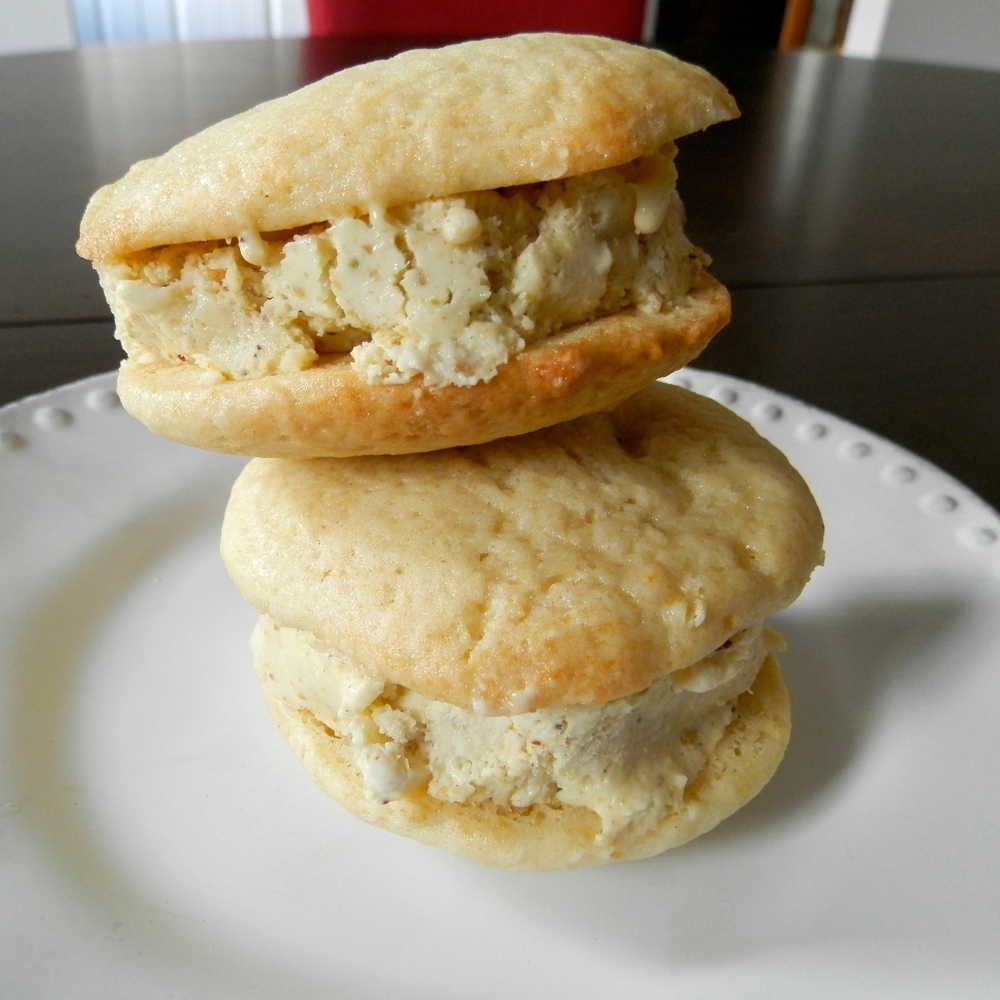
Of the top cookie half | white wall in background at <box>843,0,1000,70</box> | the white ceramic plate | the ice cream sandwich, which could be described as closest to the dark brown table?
the white ceramic plate

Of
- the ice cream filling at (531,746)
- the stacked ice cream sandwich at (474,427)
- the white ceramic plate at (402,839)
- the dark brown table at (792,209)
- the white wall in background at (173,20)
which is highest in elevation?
the stacked ice cream sandwich at (474,427)

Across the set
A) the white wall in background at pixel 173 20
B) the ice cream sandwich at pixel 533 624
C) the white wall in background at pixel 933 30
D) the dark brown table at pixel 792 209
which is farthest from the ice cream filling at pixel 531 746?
the white wall in background at pixel 933 30

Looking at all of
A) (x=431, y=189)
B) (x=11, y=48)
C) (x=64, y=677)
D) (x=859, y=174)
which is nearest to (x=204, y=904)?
(x=64, y=677)

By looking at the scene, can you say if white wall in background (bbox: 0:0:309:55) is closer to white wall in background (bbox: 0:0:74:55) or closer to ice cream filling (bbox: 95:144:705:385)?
white wall in background (bbox: 0:0:74:55)

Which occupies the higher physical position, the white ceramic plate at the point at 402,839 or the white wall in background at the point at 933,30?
the white ceramic plate at the point at 402,839

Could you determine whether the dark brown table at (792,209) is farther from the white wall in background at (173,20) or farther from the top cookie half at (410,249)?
the white wall in background at (173,20)

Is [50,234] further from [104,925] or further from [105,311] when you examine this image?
[104,925]
